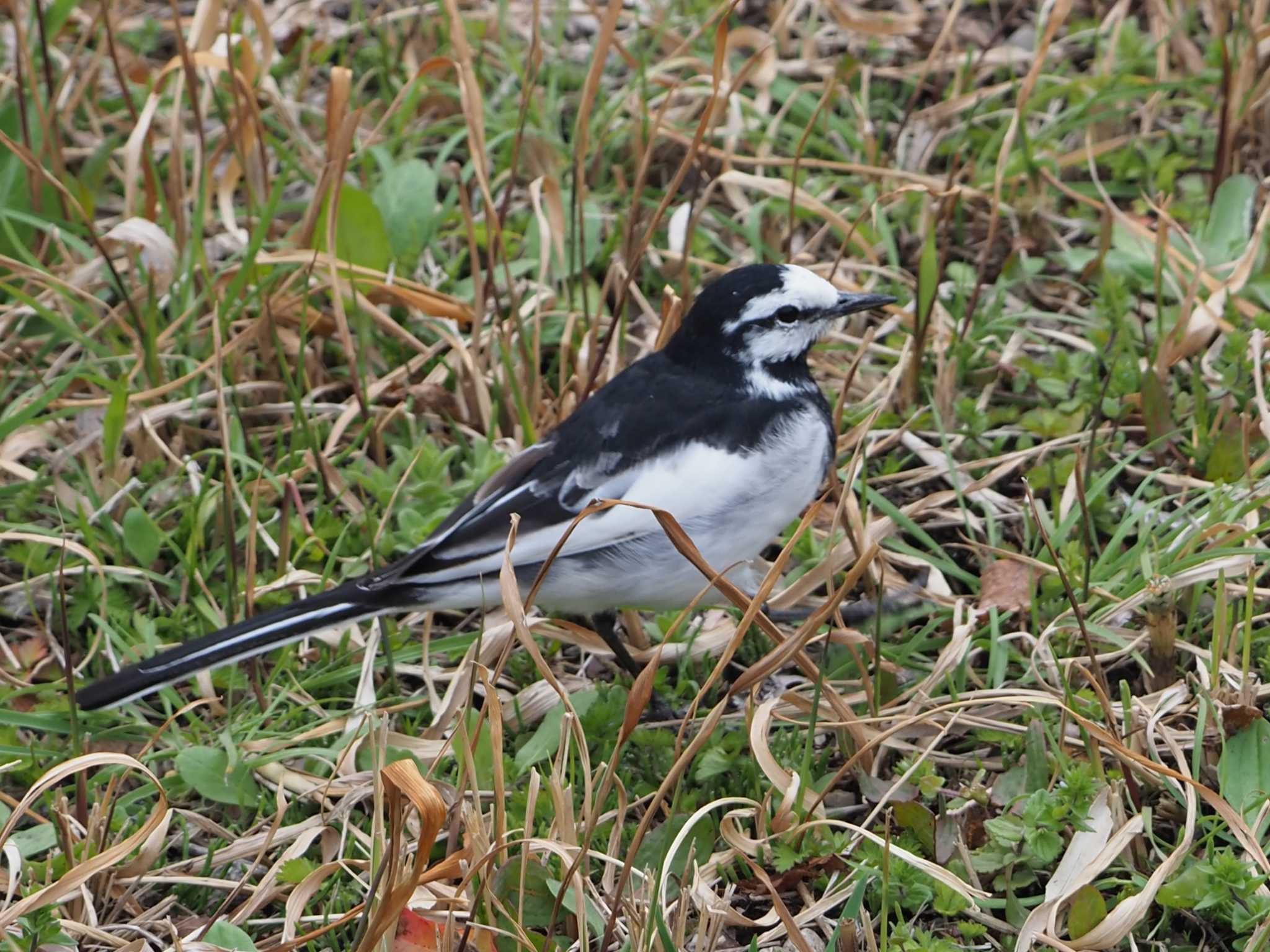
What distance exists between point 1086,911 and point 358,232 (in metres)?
3.35

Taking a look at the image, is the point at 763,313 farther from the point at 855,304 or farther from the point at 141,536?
the point at 141,536

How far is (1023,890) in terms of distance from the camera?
3273mm

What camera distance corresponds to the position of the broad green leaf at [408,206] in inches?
212

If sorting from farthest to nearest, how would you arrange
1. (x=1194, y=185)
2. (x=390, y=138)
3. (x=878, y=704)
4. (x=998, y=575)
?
1. (x=390, y=138)
2. (x=1194, y=185)
3. (x=998, y=575)
4. (x=878, y=704)

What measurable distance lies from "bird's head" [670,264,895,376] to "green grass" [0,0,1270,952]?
203 mm

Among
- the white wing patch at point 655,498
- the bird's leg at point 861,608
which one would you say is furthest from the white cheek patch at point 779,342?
the bird's leg at point 861,608

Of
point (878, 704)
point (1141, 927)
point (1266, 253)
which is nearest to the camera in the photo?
point (1141, 927)

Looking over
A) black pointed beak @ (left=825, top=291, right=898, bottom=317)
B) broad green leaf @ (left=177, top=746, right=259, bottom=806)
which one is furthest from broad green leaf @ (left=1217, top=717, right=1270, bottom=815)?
broad green leaf @ (left=177, top=746, right=259, bottom=806)

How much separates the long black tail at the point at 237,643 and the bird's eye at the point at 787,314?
1282 mm

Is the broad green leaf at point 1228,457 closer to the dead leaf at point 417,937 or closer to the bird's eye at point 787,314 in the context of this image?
the bird's eye at point 787,314

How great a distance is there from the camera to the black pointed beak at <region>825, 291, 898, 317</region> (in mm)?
4172

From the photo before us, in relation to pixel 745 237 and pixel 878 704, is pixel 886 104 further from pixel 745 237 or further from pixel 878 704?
pixel 878 704

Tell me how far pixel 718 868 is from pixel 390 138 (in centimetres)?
353

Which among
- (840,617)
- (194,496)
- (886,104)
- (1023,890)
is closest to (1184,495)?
(840,617)
